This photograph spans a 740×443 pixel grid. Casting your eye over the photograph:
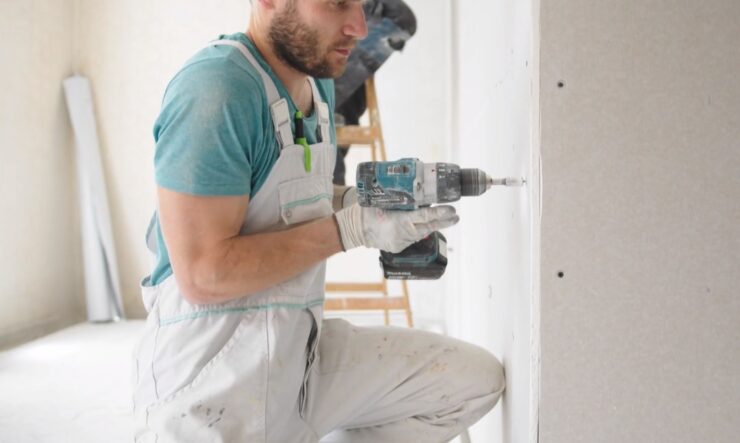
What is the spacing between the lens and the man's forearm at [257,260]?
1135mm

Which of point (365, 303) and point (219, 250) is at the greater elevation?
point (219, 250)

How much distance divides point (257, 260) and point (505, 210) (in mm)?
532

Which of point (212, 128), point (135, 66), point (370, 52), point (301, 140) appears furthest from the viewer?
point (135, 66)

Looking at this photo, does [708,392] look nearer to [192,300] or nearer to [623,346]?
[623,346]

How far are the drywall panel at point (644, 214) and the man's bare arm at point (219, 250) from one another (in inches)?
20.2

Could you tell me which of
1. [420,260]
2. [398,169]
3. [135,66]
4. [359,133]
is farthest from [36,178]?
[398,169]

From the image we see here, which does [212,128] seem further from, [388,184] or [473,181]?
[473,181]

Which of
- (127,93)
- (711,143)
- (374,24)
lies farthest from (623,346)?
(127,93)

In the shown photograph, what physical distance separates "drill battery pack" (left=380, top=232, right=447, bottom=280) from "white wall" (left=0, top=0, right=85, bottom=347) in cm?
269

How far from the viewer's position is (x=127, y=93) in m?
3.93

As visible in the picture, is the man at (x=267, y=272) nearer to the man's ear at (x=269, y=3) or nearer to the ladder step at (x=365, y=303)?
the man's ear at (x=269, y=3)

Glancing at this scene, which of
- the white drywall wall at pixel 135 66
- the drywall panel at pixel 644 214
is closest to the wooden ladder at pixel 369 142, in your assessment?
the white drywall wall at pixel 135 66

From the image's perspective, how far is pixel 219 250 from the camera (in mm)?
1134

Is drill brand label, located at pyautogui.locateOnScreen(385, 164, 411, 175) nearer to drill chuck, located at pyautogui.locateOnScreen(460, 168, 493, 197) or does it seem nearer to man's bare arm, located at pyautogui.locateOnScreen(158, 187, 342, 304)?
drill chuck, located at pyautogui.locateOnScreen(460, 168, 493, 197)
